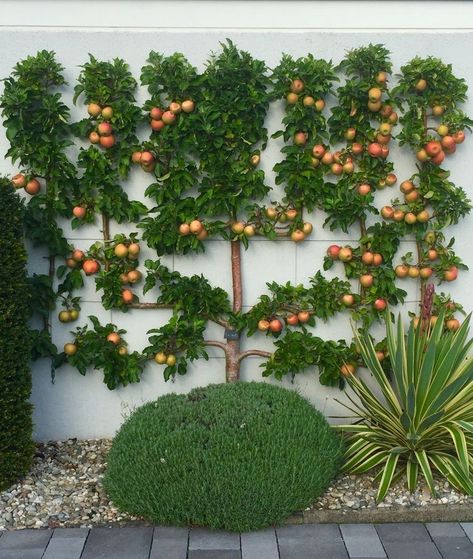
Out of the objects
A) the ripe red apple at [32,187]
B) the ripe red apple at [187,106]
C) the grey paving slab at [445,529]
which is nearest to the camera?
the grey paving slab at [445,529]

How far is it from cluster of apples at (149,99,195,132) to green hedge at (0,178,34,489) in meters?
0.80

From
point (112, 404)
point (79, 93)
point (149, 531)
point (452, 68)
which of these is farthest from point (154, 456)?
point (452, 68)

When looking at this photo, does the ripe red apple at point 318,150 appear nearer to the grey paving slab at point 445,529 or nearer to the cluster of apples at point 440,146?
the cluster of apples at point 440,146

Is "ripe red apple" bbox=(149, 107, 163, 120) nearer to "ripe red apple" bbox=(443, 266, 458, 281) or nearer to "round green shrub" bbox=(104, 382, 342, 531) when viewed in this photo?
"round green shrub" bbox=(104, 382, 342, 531)

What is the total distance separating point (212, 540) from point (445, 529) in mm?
1023

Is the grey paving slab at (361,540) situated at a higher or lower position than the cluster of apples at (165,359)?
lower

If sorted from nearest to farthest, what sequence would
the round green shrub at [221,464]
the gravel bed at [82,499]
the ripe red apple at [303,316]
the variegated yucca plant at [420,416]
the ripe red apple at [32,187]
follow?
1. the round green shrub at [221,464]
2. the gravel bed at [82,499]
3. the variegated yucca plant at [420,416]
4. the ripe red apple at [32,187]
5. the ripe red apple at [303,316]

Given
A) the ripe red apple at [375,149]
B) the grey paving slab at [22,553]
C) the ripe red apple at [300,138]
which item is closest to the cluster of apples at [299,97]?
the ripe red apple at [300,138]

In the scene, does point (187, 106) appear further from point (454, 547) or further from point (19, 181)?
point (454, 547)

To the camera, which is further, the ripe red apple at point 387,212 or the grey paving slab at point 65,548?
the ripe red apple at point 387,212

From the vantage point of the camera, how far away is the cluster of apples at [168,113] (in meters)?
3.88

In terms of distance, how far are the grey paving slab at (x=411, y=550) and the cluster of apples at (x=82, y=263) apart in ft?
6.48

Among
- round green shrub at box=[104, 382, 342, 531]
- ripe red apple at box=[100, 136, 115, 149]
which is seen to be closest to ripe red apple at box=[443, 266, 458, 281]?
round green shrub at box=[104, 382, 342, 531]

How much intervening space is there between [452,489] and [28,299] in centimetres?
231
